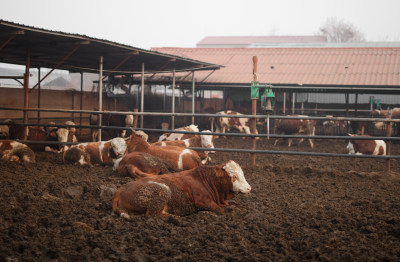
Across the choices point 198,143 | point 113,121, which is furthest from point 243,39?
point 198,143

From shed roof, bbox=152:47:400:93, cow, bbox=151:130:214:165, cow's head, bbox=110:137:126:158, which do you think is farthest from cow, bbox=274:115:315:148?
cow's head, bbox=110:137:126:158

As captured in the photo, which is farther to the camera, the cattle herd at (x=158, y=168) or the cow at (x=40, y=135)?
the cow at (x=40, y=135)

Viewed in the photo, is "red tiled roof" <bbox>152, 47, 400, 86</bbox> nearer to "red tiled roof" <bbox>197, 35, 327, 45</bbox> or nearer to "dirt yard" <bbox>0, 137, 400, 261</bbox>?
"dirt yard" <bbox>0, 137, 400, 261</bbox>

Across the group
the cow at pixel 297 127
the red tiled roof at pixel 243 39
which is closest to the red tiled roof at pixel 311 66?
the cow at pixel 297 127

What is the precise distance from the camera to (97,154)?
8812 mm

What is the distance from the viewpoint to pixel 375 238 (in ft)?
13.6

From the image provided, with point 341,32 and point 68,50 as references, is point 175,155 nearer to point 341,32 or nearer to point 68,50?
point 68,50

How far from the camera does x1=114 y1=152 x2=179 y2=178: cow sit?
6.98 m

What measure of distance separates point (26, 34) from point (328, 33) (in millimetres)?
70522

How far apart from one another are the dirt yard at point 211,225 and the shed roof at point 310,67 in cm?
1252

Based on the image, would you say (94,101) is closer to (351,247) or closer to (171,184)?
(171,184)

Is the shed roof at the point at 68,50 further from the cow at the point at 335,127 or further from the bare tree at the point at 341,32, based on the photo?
the bare tree at the point at 341,32

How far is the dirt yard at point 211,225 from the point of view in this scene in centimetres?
366

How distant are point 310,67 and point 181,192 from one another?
59.1 feet
